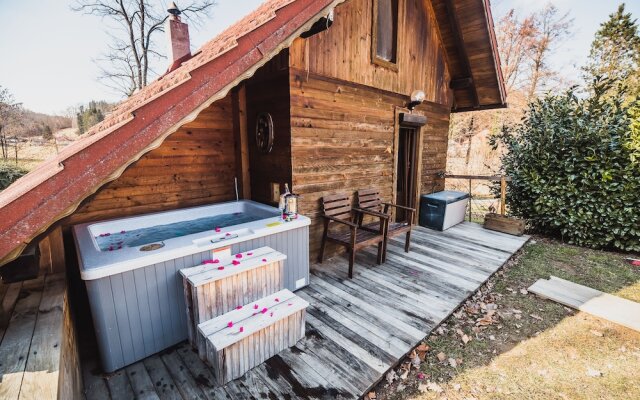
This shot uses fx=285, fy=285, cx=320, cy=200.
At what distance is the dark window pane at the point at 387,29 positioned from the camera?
4402 mm

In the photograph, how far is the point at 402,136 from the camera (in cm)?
574

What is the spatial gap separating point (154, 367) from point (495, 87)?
6.80 m

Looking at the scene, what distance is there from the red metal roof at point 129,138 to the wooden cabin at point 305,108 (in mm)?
10

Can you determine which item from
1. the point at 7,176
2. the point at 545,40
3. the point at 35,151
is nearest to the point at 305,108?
the point at 7,176

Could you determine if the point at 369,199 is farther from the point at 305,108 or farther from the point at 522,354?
the point at 522,354

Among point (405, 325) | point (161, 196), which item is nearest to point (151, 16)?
point (161, 196)

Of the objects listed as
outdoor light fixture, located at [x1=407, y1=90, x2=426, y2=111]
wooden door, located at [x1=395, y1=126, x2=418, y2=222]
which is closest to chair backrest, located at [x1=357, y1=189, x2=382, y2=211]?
wooden door, located at [x1=395, y1=126, x2=418, y2=222]

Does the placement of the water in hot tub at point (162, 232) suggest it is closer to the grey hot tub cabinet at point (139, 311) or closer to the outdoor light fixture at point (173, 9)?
the grey hot tub cabinet at point (139, 311)

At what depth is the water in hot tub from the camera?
9.95 feet

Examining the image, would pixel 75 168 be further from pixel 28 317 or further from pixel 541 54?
pixel 541 54

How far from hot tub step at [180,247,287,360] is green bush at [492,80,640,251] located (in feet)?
16.5

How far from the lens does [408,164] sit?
5.67 m

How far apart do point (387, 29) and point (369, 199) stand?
2.71m

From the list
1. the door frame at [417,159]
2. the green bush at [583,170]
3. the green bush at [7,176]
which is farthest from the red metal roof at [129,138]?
the green bush at [7,176]
